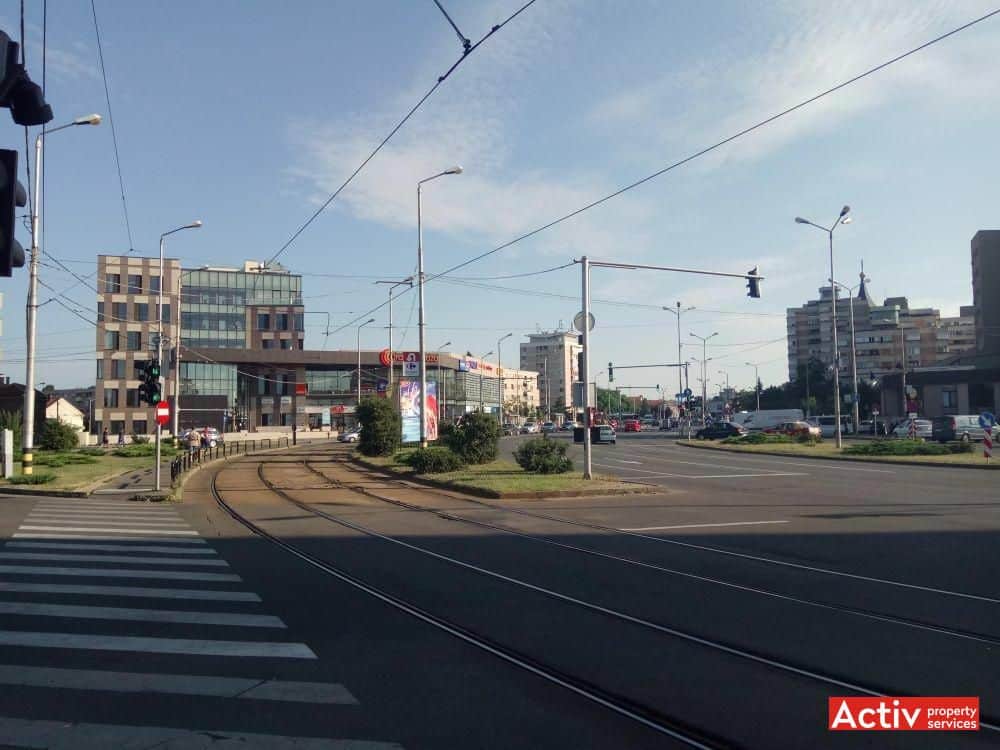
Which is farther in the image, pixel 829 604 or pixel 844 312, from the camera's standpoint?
pixel 844 312

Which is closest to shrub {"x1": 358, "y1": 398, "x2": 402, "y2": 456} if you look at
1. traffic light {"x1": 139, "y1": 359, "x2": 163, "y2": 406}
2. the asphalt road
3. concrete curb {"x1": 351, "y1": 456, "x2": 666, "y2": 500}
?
concrete curb {"x1": 351, "y1": 456, "x2": 666, "y2": 500}

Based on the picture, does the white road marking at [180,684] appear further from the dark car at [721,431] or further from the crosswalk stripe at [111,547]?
the dark car at [721,431]

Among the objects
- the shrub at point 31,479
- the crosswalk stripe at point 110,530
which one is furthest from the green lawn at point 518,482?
the shrub at point 31,479

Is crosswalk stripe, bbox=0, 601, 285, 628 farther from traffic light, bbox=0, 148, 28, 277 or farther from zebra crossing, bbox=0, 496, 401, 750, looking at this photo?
traffic light, bbox=0, 148, 28, 277

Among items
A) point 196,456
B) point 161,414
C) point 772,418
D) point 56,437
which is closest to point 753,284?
point 161,414

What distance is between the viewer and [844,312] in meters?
141

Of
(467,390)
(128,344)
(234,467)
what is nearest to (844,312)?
(467,390)

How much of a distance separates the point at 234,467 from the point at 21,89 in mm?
30284

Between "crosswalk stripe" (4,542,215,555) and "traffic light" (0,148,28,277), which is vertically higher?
"traffic light" (0,148,28,277)

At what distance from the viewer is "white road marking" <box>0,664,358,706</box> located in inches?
242

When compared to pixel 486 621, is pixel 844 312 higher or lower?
higher

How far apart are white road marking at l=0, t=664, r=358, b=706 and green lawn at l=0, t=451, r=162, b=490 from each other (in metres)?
18.5

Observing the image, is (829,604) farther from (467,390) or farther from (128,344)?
(467,390)

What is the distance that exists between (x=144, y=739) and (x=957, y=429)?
161 ft
